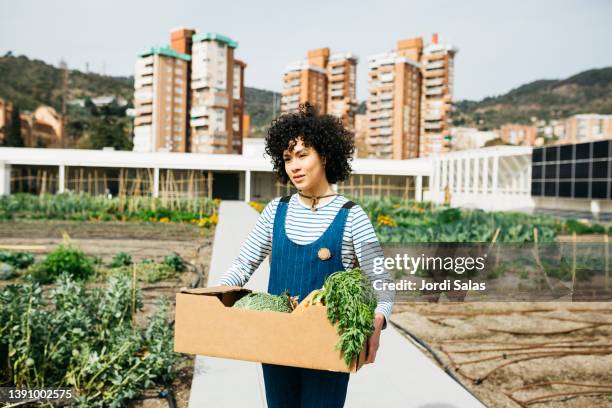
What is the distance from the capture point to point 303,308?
1.57m

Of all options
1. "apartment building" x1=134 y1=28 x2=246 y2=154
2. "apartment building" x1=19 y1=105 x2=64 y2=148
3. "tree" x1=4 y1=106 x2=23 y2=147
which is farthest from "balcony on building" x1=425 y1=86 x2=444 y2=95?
"apartment building" x1=19 y1=105 x2=64 y2=148

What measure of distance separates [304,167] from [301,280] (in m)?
0.40

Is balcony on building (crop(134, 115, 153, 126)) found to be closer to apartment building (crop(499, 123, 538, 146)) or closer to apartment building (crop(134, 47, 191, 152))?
apartment building (crop(134, 47, 191, 152))

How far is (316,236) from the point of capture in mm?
1922

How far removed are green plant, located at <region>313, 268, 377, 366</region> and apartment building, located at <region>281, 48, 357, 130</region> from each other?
67659mm

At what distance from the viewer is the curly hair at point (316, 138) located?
80.7 inches

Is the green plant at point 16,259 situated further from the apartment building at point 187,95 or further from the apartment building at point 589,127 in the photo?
the apartment building at point 589,127

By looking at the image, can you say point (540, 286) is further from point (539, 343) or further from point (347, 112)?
point (347, 112)

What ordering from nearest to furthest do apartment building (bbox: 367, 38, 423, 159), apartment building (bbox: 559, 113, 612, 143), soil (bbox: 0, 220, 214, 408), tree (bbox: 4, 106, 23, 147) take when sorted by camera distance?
soil (bbox: 0, 220, 214, 408), tree (bbox: 4, 106, 23, 147), apartment building (bbox: 367, 38, 423, 159), apartment building (bbox: 559, 113, 612, 143)

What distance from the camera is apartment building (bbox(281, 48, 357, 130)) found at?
6981 cm

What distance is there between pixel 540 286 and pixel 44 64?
94468 millimetres

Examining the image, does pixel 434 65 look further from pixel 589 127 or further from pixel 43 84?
pixel 43 84

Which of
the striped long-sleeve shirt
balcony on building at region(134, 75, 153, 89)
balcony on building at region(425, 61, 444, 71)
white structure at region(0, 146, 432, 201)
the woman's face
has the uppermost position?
balcony on building at region(425, 61, 444, 71)

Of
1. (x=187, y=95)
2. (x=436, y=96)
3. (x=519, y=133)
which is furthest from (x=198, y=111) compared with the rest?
(x=519, y=133)
